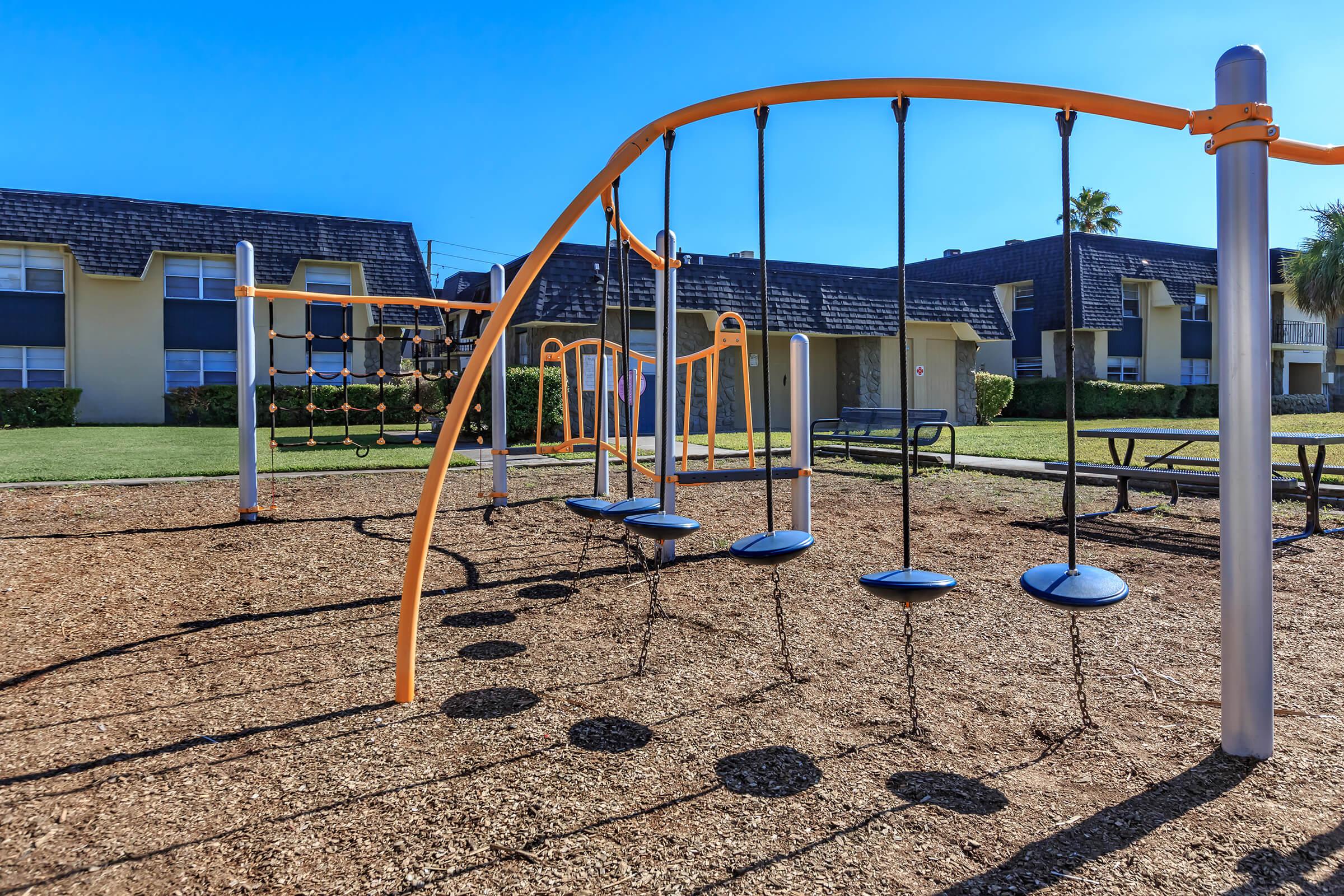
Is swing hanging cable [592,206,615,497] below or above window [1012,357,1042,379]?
below

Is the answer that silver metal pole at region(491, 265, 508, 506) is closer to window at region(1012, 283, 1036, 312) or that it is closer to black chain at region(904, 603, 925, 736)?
black chain at region(904, 603, 925, 736)

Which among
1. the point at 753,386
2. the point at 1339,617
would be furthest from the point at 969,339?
the point at 1339,617

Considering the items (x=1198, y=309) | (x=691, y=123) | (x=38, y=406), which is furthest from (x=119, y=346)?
(x=1198, y=309)

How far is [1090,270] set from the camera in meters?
30.9

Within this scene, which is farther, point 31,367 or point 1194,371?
point 1194,371

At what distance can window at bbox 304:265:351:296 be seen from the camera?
86.8 ft

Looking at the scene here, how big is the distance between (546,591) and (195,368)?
2423 cm

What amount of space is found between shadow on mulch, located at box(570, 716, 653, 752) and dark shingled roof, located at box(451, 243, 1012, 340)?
1489 centimetres

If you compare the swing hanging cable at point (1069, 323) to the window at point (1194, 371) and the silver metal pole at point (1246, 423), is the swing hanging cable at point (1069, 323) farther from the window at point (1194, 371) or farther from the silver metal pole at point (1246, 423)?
the window at point (1194, 371)

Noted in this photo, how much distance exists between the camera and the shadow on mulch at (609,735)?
310cm

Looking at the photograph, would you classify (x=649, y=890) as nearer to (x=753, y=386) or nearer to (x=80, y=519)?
(x=80, y=519)

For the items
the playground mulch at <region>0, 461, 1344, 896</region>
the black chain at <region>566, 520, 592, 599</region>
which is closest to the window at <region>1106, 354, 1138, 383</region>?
the playground mulch at <region>0, 461, 1344, 896</region>

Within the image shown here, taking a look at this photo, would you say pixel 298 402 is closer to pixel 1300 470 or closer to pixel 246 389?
pixel 246 389

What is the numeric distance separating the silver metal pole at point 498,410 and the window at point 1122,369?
29.6 m
